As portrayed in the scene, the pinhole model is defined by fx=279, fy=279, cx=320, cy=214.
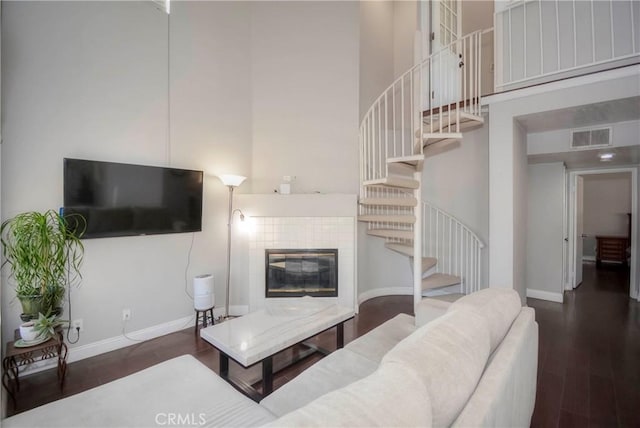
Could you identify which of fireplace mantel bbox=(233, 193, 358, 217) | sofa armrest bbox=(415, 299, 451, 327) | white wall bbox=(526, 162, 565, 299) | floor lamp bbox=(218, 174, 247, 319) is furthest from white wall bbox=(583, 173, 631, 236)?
floor lamp bbox=(218, 174, 247, 319)

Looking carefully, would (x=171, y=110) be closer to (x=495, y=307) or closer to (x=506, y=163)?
(x=495, y=307)

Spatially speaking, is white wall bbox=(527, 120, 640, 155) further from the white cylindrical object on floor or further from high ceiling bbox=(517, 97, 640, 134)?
the white cylindrical object on floor

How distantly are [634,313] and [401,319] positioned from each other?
3.53 metres

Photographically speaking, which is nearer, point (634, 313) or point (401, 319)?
point (401, 319)

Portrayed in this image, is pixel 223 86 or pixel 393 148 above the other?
pixel 223 86

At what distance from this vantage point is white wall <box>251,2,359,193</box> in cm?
380

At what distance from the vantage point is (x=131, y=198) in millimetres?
2652

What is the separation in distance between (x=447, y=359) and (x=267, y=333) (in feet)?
4.63

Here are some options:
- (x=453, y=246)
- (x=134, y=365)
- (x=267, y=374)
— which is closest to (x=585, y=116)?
(x=453, y=246)

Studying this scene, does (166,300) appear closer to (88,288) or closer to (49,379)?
(88,288)

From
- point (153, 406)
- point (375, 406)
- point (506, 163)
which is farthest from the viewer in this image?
point (506, 163)

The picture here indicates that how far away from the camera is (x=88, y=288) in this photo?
2504 mm

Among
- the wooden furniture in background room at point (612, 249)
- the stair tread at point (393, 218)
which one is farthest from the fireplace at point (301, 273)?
the wooden furniture in background room at point (612, 249)

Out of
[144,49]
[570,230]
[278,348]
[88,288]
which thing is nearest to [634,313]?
[570,230]
